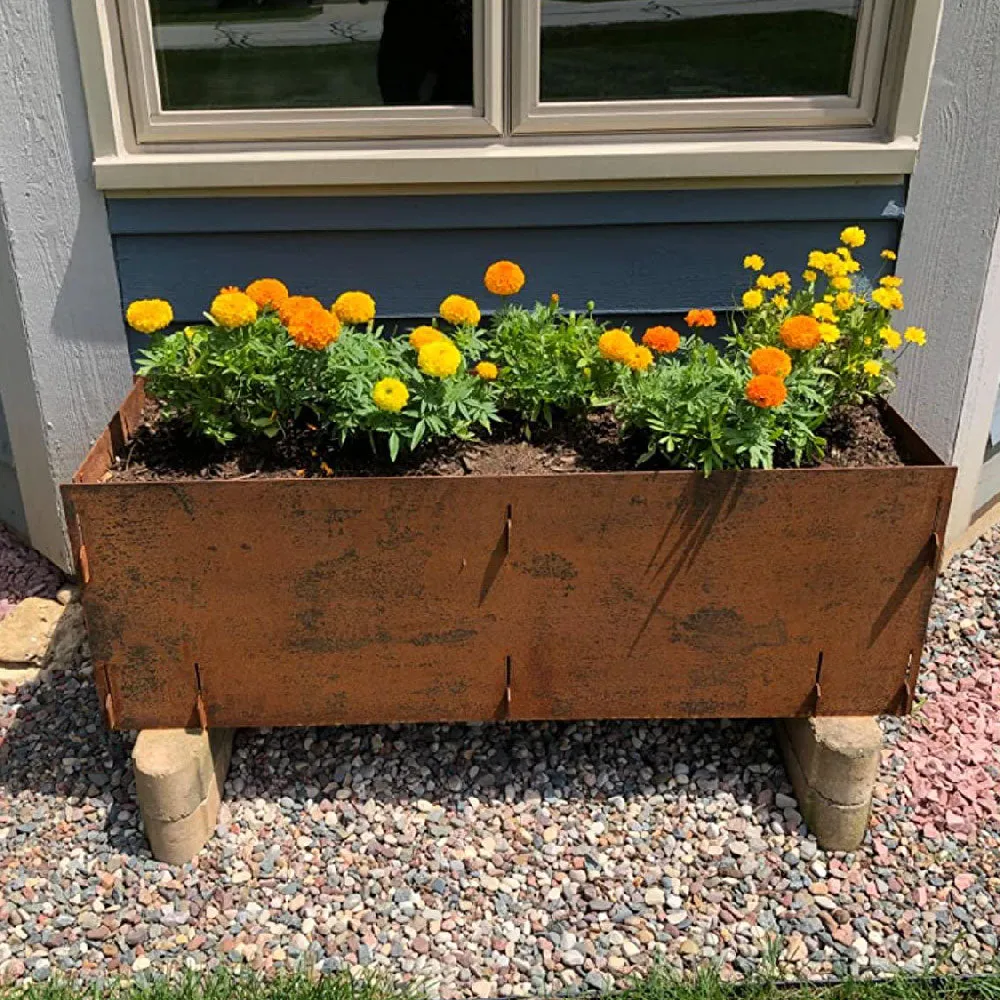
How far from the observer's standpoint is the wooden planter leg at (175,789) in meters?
2.19

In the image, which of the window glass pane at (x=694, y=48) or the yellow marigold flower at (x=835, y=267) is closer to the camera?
the yellow marigold flower at (x=835, y=267)

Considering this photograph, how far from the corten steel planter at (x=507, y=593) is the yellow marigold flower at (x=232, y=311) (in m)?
0.35

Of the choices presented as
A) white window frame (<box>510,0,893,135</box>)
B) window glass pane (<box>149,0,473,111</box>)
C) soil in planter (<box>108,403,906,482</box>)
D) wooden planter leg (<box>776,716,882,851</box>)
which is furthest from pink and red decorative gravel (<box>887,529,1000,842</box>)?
window glass pane (<box>149,0,473,111</box>)

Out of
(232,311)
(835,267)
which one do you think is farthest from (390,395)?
(835,267)

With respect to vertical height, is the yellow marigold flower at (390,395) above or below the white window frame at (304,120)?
below

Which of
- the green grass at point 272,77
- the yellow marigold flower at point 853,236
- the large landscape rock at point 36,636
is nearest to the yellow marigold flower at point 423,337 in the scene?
the green grass at point 272,77

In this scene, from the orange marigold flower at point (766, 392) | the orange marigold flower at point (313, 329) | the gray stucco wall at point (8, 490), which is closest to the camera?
the orange marigold flower at point (766, 392)

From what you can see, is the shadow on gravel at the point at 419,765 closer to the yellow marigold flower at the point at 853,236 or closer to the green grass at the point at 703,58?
the yellow marigold flower at the point at 853,236

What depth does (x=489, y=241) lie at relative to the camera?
8.66 ft

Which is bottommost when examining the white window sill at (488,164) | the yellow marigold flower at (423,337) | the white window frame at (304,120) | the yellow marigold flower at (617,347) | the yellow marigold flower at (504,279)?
the yellow marigold flower at (617,347)

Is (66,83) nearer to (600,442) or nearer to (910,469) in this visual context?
(600,442)

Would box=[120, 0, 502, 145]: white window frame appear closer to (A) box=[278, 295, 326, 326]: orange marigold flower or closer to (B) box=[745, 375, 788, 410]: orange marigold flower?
(A) box=[278, 295, 326, 326]: orange marigold flower

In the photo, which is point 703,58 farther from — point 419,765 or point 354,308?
point 419,765

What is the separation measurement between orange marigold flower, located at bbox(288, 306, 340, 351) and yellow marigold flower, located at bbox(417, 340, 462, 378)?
0.19 m
